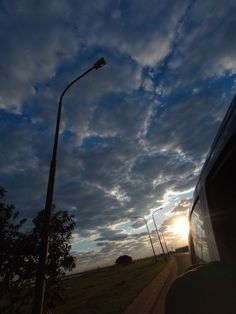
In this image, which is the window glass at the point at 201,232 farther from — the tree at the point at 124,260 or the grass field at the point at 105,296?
the tree at the point at 124,260

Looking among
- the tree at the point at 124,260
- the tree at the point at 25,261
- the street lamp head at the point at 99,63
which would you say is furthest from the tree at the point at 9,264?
the tree at the point at 124,260

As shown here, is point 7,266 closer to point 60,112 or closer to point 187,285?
point 60,112

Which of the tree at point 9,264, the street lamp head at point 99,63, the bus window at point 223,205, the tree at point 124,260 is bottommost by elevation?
the bus window at point 223,205

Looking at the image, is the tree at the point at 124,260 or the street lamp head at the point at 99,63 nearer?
the street lamp head at the point at 99,63

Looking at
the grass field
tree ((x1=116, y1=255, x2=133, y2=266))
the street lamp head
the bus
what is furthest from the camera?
tree ((x1=116, y1=255, x2=133, y2=266))

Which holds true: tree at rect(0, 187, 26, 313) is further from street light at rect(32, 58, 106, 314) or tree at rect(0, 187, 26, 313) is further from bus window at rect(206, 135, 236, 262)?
bus window at rect(206, 135, 236, 262)

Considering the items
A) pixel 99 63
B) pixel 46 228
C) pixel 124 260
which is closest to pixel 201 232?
pixel 46 228

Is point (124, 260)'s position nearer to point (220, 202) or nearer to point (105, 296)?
point (105, 296)

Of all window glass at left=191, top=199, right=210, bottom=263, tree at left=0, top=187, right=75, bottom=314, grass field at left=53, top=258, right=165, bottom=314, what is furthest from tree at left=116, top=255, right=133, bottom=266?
window glass at left=191, top=199, right=210, bottom=263

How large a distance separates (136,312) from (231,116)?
15.3 m

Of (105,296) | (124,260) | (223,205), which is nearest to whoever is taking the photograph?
(223,205)

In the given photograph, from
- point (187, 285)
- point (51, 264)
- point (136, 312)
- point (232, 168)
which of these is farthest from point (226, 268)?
point (136, 312)

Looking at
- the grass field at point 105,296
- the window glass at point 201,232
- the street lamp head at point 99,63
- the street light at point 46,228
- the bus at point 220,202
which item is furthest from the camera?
the grass field at point 105,296

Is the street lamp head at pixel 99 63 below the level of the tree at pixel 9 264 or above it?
above
